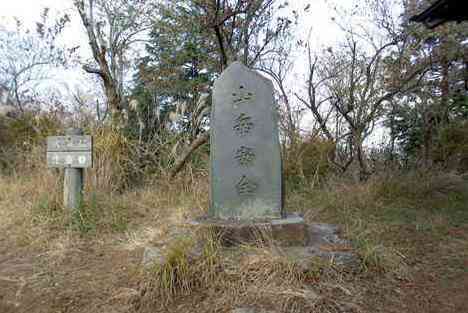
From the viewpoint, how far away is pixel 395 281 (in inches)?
99.2

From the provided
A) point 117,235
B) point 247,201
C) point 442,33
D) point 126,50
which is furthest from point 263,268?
point 126,50

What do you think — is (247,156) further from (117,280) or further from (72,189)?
(72,189)

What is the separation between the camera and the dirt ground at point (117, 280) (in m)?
2.23

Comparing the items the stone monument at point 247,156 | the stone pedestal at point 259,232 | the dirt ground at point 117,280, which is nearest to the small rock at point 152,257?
the dirt ground at point 117,280

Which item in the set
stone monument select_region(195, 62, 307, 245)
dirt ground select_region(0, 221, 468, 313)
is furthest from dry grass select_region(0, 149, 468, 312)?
stone monument select_region(195, 62, 307, 245)

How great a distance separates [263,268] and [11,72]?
43.6 ft

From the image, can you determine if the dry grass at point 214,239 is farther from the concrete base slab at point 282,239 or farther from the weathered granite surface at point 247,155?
the weathered granite surface at point 247,155

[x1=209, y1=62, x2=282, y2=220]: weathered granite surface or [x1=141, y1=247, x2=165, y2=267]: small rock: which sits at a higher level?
[x1=209, y1=62, x2=282, y2=220]: weathered granite surface

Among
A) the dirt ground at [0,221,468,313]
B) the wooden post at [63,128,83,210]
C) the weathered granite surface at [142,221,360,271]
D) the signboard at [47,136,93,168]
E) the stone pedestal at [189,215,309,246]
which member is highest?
the signboard at [47,136,93,168]

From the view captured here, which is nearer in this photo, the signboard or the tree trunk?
the signboard

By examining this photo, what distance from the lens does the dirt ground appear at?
223 cm

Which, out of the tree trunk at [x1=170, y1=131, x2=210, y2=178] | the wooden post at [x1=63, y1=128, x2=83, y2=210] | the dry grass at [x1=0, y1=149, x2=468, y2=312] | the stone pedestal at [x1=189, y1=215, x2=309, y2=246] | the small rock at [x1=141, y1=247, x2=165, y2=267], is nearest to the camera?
the dry grass at [x1=0, y1=149, x2=468, y2=312]

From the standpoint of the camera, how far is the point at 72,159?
385 cm

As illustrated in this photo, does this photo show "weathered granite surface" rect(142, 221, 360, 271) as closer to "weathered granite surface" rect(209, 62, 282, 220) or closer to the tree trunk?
"weathered granite surface" rect(209, 62, 282, 220)
